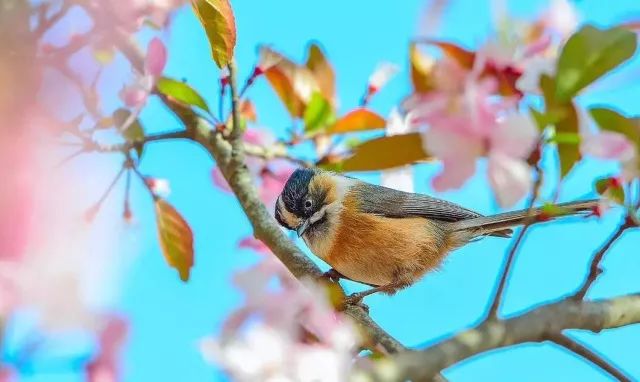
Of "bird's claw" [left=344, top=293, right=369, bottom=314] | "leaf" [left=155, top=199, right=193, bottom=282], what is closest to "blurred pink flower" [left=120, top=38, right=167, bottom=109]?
"leaf" [left=155, top=199, right=193, bottom=282]

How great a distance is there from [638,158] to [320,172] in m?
1.57

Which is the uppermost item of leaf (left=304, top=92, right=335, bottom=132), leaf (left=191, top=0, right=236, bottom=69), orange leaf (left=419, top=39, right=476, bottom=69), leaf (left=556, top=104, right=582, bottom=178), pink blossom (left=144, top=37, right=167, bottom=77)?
leaf (left=304, top=92, right=335, bottom=132)

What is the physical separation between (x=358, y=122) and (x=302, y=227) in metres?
0.38

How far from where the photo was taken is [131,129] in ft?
5.74

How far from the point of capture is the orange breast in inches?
86.6

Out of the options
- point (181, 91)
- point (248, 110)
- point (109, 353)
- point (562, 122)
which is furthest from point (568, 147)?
point (248, 110)

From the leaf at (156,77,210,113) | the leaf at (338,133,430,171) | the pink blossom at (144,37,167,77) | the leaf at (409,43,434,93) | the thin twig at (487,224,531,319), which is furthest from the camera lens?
the leaf at (156,77,210,113)

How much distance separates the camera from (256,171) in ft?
7.42

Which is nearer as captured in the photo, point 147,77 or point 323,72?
point 147,77

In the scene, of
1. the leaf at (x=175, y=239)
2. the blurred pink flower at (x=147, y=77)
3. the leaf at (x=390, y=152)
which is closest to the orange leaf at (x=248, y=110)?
the leaf at (x=175, y=239)

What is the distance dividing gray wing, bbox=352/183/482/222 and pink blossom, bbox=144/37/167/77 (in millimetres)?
961

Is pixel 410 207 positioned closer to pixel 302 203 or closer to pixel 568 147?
pixel 302 203

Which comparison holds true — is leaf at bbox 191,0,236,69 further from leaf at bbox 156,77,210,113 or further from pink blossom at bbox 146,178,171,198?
pink blossom at bbox 146,178,171,198

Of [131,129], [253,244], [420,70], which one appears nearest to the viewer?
[420,70]
